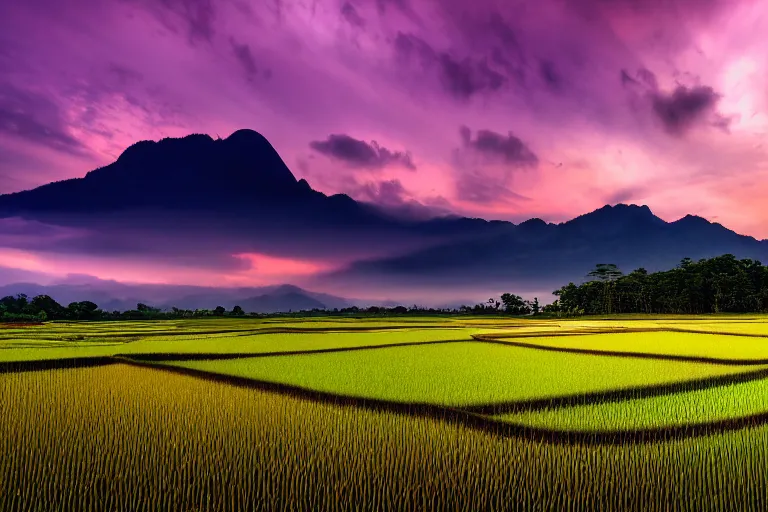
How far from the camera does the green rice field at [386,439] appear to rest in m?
4.22

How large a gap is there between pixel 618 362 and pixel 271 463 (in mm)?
10050

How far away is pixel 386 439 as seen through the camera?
5.30 meters

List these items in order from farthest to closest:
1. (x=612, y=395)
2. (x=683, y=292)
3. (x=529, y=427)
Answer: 1. (x=683, y=292)
2. (x=612, y=395)
3. (x=529, y=427)

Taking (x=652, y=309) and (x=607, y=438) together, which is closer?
(x=607, y=438)

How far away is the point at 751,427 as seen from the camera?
607cm

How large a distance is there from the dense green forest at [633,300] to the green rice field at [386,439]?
126ft

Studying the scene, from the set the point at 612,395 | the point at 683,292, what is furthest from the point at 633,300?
the point at 612,395

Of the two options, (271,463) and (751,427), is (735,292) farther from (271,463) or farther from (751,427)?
(271,463)

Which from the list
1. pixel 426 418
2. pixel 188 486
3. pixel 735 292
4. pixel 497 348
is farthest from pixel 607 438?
pixel 735 292

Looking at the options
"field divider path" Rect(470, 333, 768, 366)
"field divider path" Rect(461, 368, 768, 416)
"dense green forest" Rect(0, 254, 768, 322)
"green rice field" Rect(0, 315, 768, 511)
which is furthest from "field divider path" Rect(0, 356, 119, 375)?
"dense green forest" Rect(0, 254, 768, 322)

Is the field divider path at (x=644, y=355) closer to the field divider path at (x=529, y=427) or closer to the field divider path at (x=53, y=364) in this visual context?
the field divider path at (x=529, y=427)

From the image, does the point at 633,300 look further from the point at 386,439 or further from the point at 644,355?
the point at 386,439

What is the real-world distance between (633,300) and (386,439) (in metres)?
63.4

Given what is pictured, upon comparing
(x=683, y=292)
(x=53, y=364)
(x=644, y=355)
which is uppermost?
(x=683, y=292)
